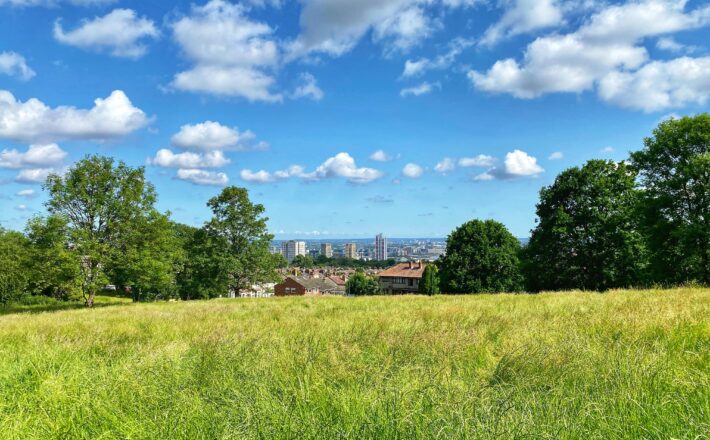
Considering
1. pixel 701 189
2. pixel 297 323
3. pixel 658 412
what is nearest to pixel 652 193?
pixel 701 189

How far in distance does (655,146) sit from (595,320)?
→ 27882 millimetres

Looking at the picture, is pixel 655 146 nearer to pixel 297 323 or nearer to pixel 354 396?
pixel 297 323

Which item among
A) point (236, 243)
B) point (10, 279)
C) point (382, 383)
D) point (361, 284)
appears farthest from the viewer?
point (361, 284)

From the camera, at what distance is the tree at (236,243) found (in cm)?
4417

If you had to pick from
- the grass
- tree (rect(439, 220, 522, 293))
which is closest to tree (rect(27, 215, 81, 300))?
the grass

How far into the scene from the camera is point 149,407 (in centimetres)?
351

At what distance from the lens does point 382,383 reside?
12.6ft

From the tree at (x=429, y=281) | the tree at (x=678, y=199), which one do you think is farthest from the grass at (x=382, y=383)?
the tree at (x=429, y=281)

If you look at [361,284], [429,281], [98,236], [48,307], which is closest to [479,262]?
[429,281]

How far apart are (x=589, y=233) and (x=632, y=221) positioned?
9.70 feet

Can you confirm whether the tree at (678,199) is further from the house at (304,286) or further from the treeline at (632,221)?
the house at (304,286)

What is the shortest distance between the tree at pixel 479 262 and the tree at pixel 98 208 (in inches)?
1449

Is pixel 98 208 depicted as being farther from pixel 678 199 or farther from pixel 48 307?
pixel 678 199

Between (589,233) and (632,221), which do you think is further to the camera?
(589,233)
